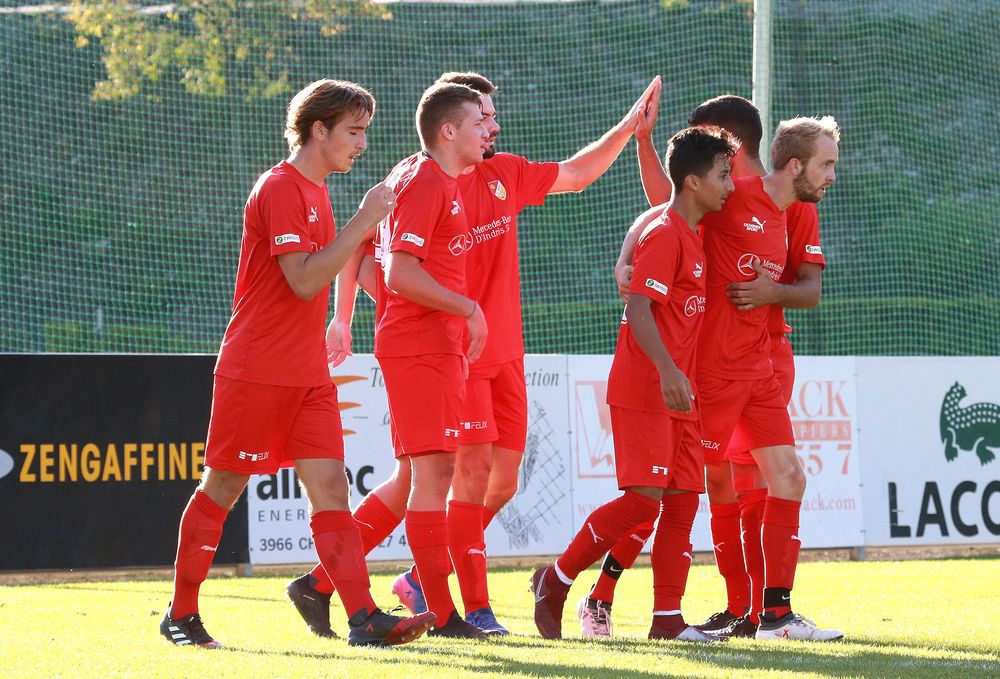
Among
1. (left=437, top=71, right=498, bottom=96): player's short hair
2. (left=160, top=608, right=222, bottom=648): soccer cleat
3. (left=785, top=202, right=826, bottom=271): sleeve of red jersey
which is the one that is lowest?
(left=160, top=608, right=222, bottom=648): soccer cleat

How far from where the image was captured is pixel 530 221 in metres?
21.2

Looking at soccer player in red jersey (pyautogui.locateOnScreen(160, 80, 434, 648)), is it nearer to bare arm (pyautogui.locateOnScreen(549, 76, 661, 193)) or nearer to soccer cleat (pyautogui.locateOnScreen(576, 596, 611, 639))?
soccer cleat (pyautogui.locateOnScreen(576, 596, 611, 639))

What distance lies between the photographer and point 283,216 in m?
4.44

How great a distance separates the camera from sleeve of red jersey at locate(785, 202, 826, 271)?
17.6ft

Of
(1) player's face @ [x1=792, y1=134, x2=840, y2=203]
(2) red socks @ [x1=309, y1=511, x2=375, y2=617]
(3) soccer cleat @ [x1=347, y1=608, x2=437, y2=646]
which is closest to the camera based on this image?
(3) soccer cleat @ [x1=347, y1=608, x2=437, y2=646]

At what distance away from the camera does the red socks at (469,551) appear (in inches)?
206

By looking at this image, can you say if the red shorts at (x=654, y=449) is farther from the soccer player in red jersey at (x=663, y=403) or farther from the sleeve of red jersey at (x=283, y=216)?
the sleeve of red jersey at (x=283, y=216)

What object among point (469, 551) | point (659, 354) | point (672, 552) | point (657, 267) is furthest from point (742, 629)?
point (657, 267)

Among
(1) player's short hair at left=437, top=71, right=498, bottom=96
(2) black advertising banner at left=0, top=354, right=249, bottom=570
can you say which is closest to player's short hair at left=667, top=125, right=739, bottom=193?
(1) player's short hair at left=437, top=71, right=498, bottom=96

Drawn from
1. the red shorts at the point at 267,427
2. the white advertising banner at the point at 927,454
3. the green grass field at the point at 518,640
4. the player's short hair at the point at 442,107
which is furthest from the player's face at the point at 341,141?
the white advertising banner at the point at 927,454

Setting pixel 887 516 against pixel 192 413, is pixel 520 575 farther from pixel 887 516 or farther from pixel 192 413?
pixel 887 516

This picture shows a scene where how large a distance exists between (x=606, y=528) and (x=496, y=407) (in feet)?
2.46

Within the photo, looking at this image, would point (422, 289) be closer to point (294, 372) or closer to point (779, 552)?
point (294, 372)

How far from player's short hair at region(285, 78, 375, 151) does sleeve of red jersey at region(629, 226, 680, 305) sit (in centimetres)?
115
